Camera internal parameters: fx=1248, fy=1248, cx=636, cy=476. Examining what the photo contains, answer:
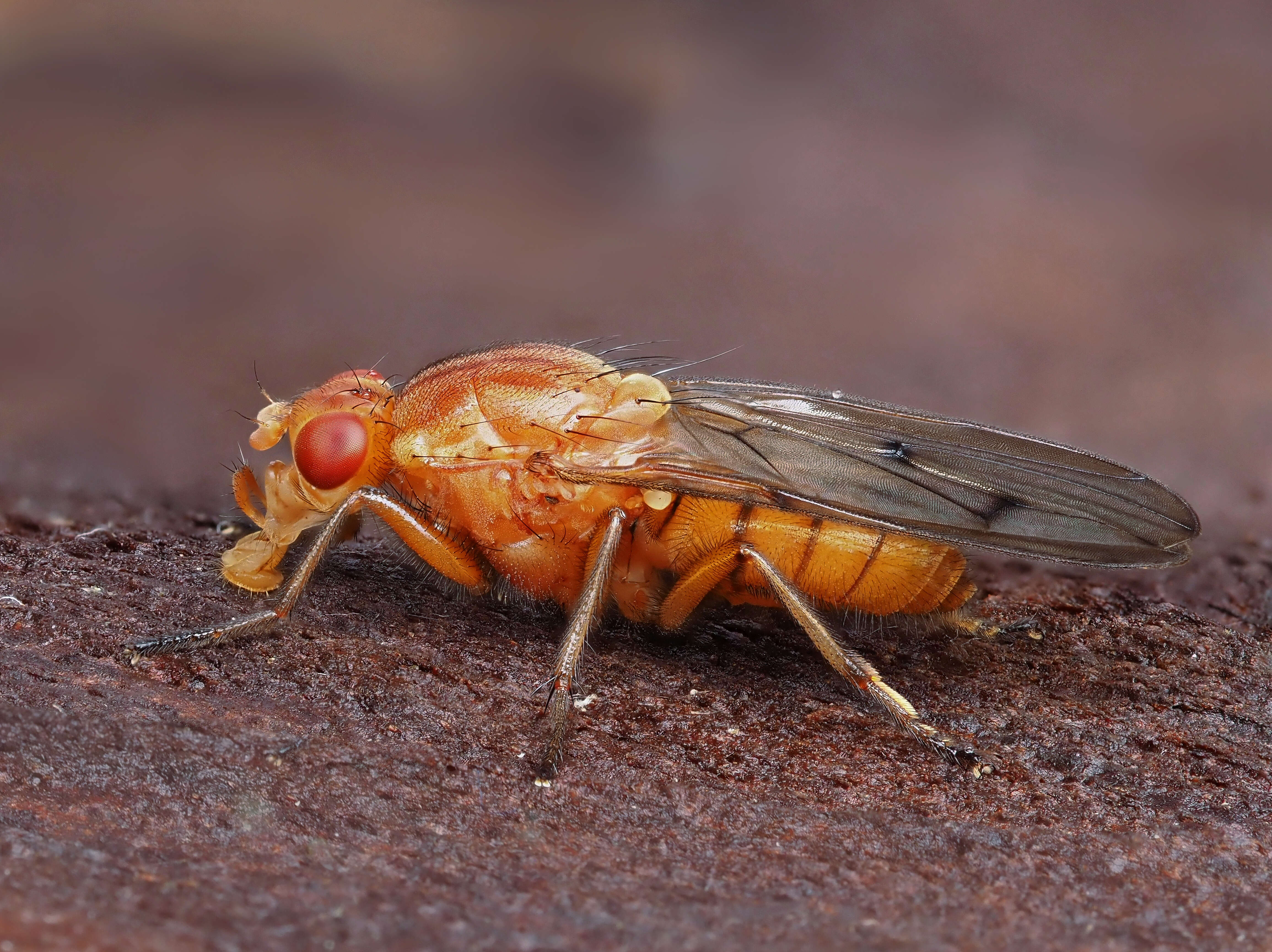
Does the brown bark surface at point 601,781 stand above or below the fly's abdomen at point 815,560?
below

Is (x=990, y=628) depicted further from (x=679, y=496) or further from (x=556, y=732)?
(x=556, y=732)

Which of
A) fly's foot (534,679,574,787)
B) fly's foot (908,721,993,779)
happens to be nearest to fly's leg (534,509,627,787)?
fly's foot (534,679,574,787)

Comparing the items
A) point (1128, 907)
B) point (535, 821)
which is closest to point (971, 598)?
point (1128, 907)

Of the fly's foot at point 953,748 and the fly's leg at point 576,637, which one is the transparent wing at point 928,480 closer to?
the fly's leg at point 576,637

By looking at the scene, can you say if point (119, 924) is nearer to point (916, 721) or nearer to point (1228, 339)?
point (916, 721)

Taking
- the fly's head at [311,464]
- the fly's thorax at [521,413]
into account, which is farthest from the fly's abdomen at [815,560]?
the fly's head at [311,464]
